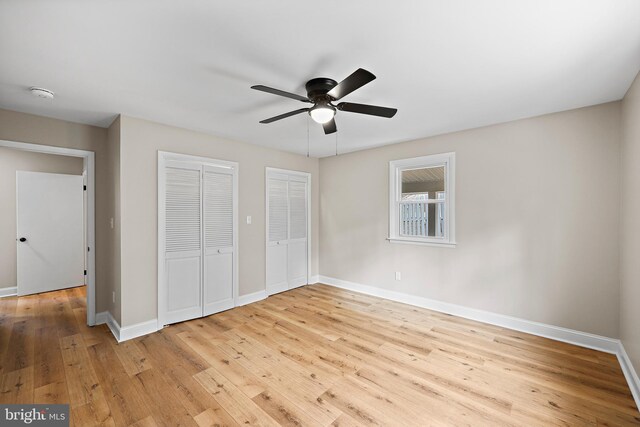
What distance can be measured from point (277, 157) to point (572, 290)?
4.30m

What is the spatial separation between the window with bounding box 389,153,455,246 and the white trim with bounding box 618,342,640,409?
1.81m

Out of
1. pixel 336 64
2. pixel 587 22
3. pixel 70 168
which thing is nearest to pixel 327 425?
pixel 336 64

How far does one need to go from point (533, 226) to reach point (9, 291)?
773 centimetres

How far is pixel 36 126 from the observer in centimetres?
307

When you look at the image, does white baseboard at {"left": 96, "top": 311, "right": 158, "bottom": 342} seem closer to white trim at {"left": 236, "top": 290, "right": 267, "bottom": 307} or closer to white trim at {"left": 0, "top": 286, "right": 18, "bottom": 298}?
white trim at {"left": 236, "top": 290, "right": 267, "bottom": 307}

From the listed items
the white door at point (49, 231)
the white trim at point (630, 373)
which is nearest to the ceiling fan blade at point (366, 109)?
the white trim at point (630, 373)

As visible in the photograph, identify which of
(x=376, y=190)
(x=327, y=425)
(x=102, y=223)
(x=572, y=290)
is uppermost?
(x=376, y=190)

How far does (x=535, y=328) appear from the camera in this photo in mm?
3121

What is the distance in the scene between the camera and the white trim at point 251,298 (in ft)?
13.7

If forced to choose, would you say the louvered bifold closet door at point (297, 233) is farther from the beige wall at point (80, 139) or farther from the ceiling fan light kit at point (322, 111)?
the ceiling fan light kit at point (322, 111)

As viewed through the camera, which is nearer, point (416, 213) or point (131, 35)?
point (131, 35)

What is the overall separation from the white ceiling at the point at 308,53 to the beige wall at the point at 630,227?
0.86 ft

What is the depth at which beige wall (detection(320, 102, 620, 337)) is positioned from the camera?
9.12 ft

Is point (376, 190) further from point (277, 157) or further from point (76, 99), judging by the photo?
point (76, 99)
